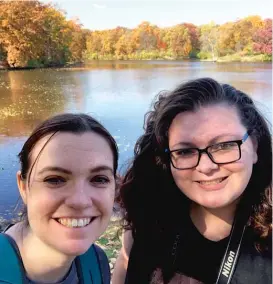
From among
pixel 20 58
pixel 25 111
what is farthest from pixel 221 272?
pixel 20 58

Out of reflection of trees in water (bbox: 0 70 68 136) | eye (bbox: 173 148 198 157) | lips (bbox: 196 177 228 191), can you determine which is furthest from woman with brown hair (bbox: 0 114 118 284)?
reflection of trees in water (bbox: 0 70 68 136)

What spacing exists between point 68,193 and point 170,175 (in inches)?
26.1

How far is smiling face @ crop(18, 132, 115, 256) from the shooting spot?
1243 millimetres

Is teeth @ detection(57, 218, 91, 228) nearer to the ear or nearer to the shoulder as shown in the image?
the ear

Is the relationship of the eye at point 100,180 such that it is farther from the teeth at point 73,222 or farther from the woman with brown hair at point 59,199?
the teeth at point 73,222

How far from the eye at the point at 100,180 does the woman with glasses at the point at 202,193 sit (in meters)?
0.35

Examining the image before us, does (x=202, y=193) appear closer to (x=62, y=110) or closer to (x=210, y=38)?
(x=62, y=110)

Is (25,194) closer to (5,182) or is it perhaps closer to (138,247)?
(138,247)

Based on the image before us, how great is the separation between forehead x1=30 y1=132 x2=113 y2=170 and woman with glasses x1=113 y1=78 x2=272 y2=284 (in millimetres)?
378

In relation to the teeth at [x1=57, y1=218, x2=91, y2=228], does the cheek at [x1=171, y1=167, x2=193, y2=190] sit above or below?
above

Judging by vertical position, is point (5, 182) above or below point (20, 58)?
below

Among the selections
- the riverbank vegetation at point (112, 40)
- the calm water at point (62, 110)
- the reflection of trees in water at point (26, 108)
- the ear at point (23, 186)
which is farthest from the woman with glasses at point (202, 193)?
the riverbank vegetation at point (112, 40)

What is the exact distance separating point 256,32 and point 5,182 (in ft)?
136

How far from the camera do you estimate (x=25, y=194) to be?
4.62 feet
